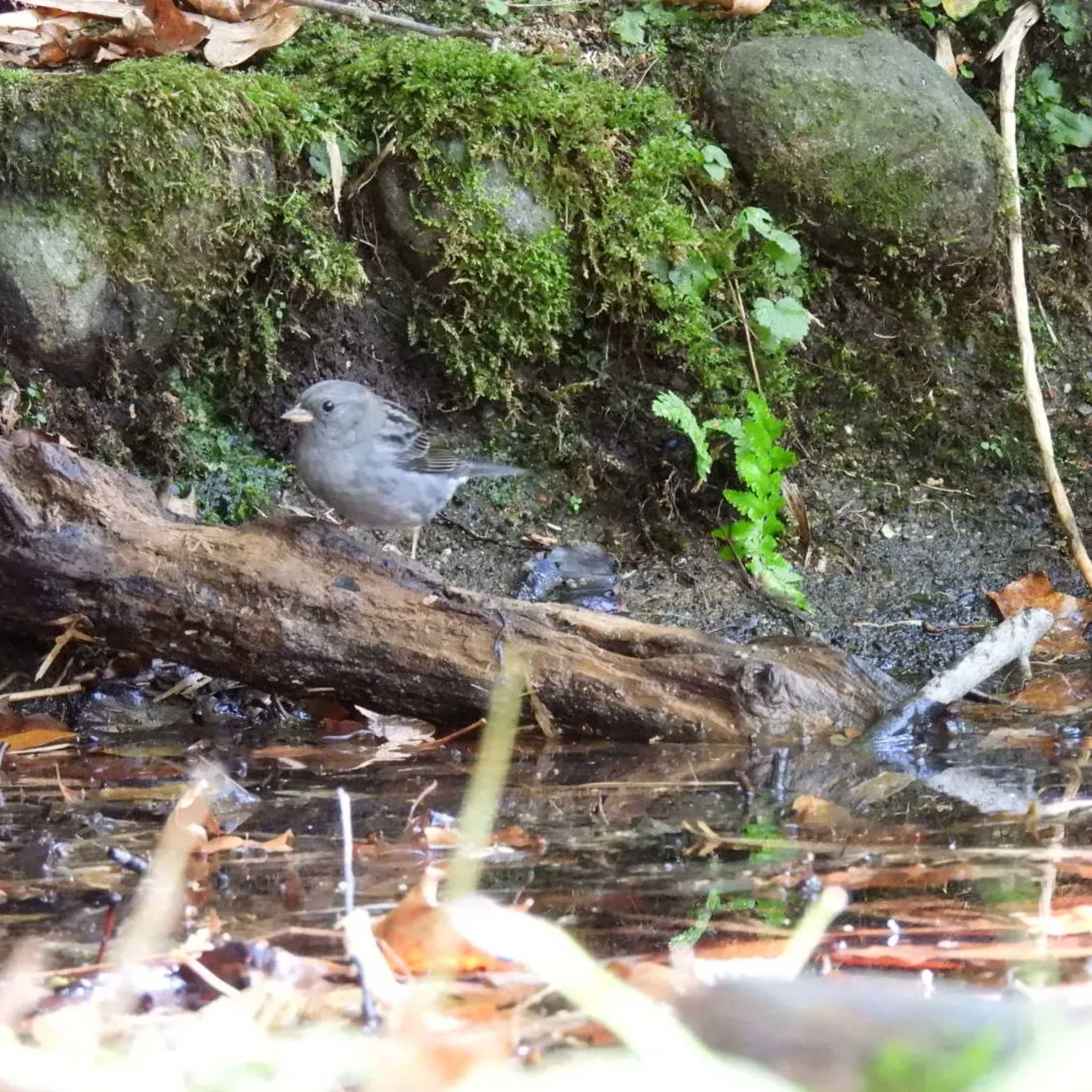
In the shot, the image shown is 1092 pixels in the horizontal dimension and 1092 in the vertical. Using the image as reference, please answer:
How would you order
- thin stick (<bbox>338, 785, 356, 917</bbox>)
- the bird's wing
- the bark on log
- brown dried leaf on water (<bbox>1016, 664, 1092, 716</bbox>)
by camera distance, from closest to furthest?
thin stick (<bbox>338, 785, 356, 917</bbox>) → the bark on log → brown dried leaf on water (<bbox>1016, 664, 1092, 716</bbox>) → the bird's wing

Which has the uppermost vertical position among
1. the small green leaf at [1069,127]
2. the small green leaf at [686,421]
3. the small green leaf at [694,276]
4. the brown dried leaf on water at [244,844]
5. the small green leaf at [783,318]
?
the small green leaf at [1069,127]

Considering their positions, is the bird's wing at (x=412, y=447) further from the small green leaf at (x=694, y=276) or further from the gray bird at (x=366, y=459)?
the small green leaf at (x=694, y=276)

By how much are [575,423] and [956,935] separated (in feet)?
15.8

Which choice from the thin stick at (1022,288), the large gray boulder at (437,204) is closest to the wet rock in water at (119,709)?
the large gray boulder at (437,204)

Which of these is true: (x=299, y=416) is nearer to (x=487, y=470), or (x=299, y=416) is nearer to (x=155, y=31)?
(x=487, y=470)

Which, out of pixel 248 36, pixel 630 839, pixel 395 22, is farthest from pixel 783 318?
pixel 630 839

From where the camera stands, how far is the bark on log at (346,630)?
4.31m

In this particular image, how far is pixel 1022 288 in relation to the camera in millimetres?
6633

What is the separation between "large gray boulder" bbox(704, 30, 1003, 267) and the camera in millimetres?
6680

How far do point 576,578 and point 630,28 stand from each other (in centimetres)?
294

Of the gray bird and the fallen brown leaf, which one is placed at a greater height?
the fallen brown leaf

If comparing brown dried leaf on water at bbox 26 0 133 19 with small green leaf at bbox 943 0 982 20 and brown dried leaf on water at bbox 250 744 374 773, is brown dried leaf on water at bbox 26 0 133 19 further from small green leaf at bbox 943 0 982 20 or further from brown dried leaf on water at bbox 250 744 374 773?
small green leaf at bbox 943 0 982 20

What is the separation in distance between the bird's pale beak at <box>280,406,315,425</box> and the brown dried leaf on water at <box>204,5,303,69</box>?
6.63 feet

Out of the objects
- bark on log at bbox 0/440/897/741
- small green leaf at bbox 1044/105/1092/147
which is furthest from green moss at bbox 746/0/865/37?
bark on log at bbox 0/440/897/741
